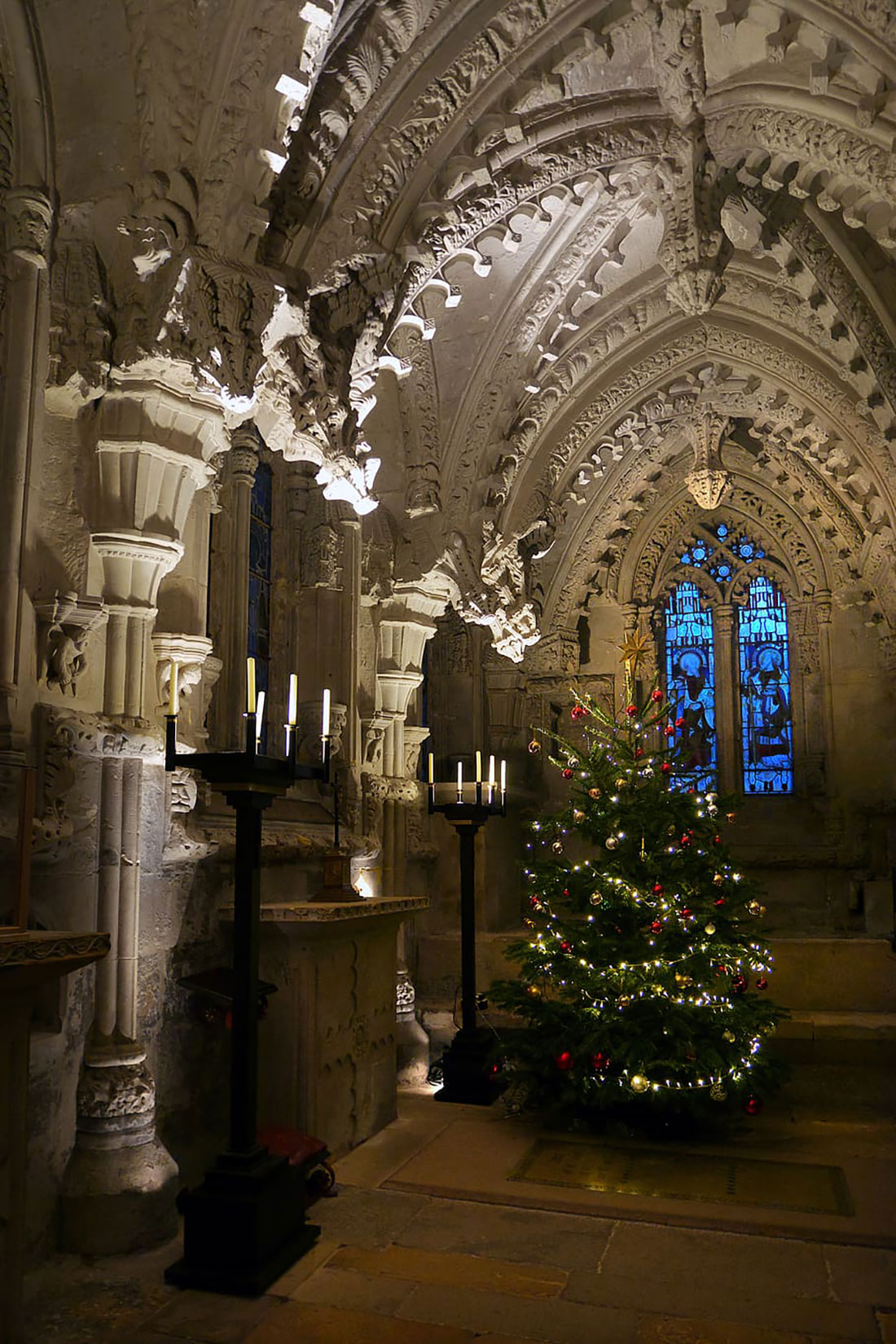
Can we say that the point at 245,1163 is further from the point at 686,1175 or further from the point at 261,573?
the point at 261,573

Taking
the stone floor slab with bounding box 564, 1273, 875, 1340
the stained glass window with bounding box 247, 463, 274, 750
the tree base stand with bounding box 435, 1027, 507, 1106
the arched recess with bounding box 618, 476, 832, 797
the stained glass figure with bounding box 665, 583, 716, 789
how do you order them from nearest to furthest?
the stone floor slab with bounding box 564, 1273, 875, 1340
the tree base stand with bounding box 435, 1027, 507, 1106
the stained glass window with bounding box 247, 463, 274, 750
the arched recess with bounding box 618, 476, 832, 797
the stained glass figure with bounding box 665, 583, 716, 789

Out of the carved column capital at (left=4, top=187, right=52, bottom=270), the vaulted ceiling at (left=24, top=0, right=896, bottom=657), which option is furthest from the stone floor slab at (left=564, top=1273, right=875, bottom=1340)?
the carved column capital at (left=4, top=187, right=52, bottom=270)

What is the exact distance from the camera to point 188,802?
4887 mm

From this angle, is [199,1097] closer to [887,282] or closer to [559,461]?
[559,461]

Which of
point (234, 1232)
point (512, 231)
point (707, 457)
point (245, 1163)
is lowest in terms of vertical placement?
point (234, 1232)

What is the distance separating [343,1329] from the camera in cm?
347

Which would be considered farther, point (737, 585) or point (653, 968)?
point (737, 585)

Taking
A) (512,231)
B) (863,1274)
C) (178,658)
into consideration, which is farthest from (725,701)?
(863,1274)

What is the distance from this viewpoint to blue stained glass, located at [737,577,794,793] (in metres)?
10.8

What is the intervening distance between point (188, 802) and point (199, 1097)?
1421 mm

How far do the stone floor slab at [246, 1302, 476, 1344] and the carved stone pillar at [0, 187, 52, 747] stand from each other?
2290 millimetres

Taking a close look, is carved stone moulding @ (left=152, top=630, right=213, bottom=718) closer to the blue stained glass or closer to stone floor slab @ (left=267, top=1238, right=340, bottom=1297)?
stone floor slab @ (left=267, top=1238, right=340, bottom=1297)

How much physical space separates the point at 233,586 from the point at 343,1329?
12.9 feet

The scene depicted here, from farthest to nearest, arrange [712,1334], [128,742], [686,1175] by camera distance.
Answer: [686,1175]
[128,742]
[712,1334]
